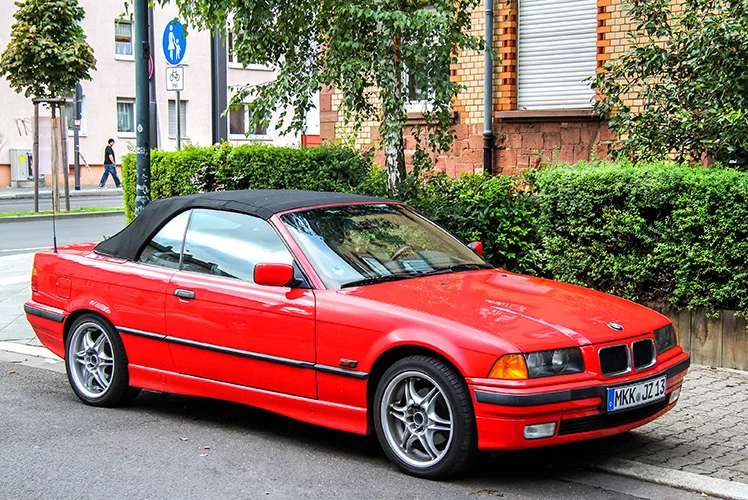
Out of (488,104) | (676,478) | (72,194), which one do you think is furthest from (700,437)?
(72,194)

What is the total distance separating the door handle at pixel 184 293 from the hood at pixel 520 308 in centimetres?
117

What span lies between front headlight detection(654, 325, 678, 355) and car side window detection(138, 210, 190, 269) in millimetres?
3134

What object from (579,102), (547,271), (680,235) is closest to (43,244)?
(579,102)

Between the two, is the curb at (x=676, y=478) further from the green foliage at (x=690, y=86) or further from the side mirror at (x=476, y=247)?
the green foliage at (x=690, y=86)

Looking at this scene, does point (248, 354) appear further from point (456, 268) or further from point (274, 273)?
point (456, 268)

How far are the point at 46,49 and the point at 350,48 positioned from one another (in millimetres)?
17009

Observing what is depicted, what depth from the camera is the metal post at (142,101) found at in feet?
37.8

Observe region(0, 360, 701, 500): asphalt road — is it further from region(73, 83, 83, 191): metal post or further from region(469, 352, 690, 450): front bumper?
region(73, 83, 83, 191): metal post

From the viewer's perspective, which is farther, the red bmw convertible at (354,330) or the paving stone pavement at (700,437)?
the paving stone pavement at (700,437)

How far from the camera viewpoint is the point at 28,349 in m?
9.92

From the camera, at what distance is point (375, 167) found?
498 inches

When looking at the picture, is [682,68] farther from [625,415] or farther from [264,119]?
[625,415]

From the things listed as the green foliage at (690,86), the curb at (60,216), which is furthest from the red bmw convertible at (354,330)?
the curb at (60,216)

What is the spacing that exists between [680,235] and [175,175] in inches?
266
